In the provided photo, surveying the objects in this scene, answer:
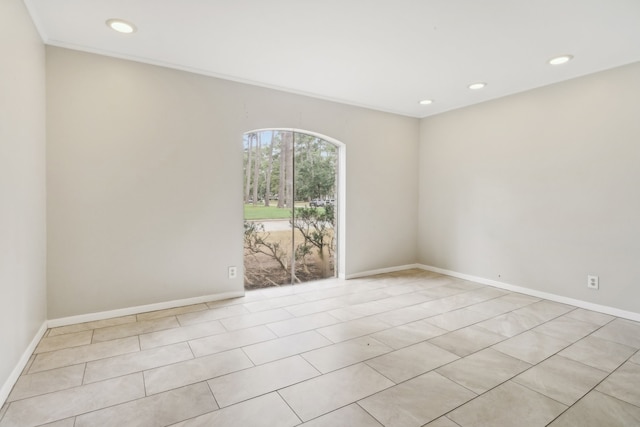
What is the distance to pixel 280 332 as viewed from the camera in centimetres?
286

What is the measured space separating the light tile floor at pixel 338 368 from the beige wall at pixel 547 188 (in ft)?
1.76

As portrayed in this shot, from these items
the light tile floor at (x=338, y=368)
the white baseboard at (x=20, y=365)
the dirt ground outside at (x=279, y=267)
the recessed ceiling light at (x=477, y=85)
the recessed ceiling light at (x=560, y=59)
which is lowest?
the light tile floor at (x=338, y=368)

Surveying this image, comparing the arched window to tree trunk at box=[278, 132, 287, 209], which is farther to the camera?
tree trunk at box=[278, 132, 287, 209]

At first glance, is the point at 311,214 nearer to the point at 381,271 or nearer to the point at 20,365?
the point at 381,271

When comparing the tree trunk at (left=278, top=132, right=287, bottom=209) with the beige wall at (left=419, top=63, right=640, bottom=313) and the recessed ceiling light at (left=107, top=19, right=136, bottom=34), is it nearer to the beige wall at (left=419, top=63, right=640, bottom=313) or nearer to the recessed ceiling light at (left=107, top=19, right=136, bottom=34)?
the recessed ceiling light at (left=107, top=19, right=136, bottom=34)

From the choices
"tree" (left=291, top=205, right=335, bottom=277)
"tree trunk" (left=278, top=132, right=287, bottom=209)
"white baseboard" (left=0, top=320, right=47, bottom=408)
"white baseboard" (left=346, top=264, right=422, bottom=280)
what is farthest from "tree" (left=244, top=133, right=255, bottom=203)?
"white baseboard" (left=0, top=320, right=47, bottom=408)

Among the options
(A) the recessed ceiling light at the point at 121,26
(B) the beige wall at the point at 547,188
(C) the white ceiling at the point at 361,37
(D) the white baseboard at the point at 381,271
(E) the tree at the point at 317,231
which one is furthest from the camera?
(D) the white baseboard at the point at 381,271

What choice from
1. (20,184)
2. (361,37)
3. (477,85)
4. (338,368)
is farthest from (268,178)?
(477,85)

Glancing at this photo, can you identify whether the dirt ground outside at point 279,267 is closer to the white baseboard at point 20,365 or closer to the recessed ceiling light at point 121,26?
the white baseboard at point 20,365

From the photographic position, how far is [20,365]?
2166 millimetres

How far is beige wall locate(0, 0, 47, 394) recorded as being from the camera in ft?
6.29

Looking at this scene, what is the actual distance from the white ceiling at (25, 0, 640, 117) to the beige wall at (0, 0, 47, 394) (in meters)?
0.39

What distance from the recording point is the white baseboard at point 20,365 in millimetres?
1881

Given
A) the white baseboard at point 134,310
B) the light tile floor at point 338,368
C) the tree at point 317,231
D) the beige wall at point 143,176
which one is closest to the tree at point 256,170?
the beige wall at point 143,176
